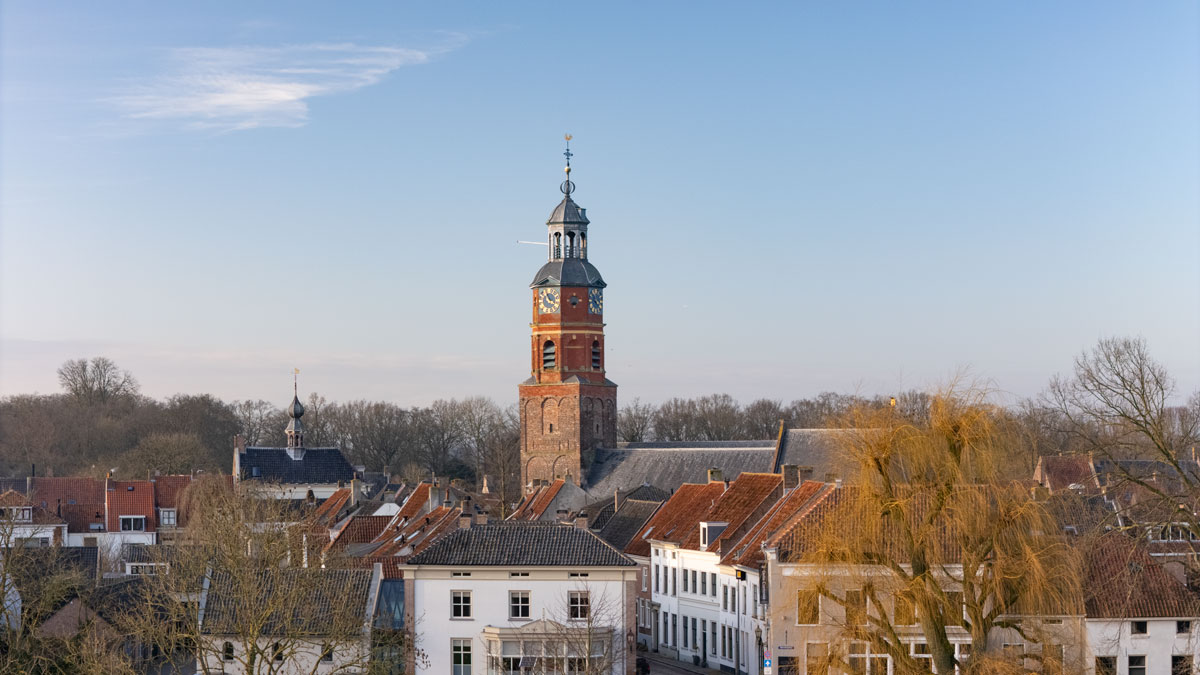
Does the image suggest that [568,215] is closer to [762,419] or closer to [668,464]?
[668,464]

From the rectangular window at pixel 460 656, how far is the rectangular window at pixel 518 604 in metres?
1.46

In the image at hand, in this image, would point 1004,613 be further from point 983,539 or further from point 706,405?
point 706,405

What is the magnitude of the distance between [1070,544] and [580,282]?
6624 cm

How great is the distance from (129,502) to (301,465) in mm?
29325

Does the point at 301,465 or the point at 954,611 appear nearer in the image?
the point at 954,611

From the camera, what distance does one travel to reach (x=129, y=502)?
9612cm

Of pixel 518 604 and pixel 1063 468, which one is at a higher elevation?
pixel 1063 468

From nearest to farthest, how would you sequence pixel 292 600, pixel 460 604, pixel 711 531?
pixel 292 600 < pixel 460 604 < pixel 711 531

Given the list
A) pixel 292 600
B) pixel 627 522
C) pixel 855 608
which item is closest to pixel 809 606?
pixel 855 608

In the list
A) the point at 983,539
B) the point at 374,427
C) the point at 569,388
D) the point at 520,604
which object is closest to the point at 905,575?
the point at 983,539

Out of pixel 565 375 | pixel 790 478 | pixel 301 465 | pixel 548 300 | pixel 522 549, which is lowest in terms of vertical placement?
pixel 522 549

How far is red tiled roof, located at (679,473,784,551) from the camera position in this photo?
52062 mm

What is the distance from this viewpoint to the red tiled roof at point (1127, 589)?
1663 inches

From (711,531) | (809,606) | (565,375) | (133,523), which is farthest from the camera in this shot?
(565,375)
